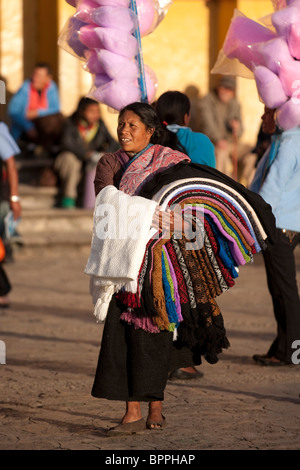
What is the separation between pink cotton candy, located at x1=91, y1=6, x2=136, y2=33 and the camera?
18.9 ft

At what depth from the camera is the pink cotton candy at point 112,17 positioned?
577 cm

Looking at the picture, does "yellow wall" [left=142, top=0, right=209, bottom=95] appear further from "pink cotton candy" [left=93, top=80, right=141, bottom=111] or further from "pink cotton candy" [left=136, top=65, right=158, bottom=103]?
"pink cotton candy" [left=93, top=80, right=141, bottom=111]

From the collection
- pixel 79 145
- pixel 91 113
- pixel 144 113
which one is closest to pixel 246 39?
pixel 144 113

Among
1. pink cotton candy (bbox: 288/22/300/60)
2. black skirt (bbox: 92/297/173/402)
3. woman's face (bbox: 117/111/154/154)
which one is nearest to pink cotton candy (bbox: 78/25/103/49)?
woman's face (bbox: 117/111/154/154)

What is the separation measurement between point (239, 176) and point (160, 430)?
9280 millimetres

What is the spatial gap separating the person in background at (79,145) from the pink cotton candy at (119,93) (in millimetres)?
6900

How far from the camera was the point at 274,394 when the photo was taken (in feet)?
19.9

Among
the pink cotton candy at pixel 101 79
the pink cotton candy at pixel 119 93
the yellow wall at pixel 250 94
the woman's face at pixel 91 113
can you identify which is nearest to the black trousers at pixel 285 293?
the pink cotton candy at pixel 119 93

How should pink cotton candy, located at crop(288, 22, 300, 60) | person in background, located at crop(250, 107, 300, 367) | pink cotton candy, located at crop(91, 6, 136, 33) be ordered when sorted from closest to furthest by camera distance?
pink cotton candy, located at crop(91, 6, 136, 33)
pink cotton candy, located at crop(288, 22, 300, 60)
person in background, located at crop(250, 107, 300, 367)

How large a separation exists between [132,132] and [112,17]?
83 centimetres

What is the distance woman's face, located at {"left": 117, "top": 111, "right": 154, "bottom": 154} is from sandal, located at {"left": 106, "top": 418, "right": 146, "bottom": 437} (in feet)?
4.64

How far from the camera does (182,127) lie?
6.27 metres

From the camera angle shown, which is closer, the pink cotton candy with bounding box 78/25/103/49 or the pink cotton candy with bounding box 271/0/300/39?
the pink cotton candy with bounding box 78/25/103/49

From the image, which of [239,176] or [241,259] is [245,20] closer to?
[241,259]
